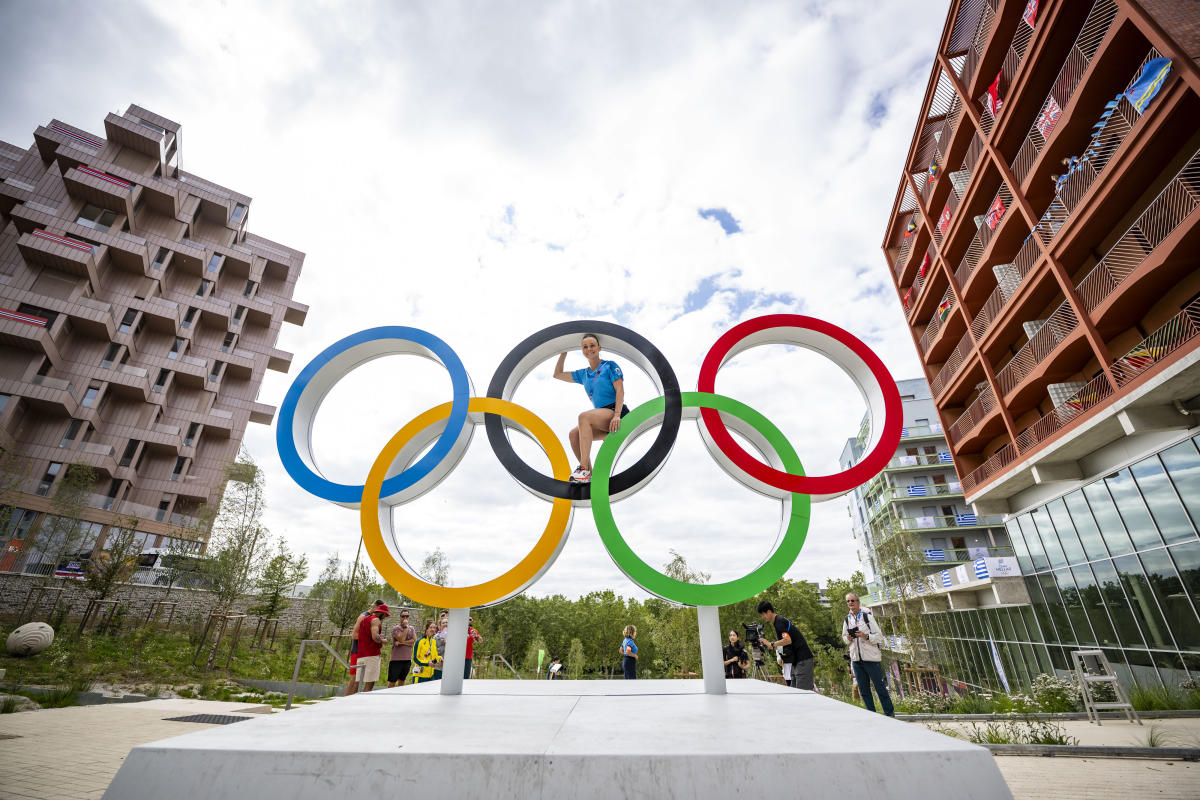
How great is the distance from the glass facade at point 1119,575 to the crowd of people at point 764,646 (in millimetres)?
10378

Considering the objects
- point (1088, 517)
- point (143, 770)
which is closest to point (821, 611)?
point (1088, 517)

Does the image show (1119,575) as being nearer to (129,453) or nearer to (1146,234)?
(1146,234)

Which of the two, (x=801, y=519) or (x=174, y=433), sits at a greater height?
(x=174, y=433)

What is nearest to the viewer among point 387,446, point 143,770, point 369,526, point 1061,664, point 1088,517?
point 143,770

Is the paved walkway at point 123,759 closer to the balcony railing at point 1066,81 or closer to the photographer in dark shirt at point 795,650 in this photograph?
the photographer in dark shirt at point 795,650

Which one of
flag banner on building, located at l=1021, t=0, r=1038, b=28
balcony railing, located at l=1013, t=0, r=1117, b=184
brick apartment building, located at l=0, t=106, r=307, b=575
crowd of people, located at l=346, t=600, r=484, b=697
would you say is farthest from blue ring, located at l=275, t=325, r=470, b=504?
brick apartment building, located at l=0, t=106, r=307, b=575

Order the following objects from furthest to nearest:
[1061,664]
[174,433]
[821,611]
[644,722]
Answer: [821,611]
[174,433]
[1061,664]
[644,722]

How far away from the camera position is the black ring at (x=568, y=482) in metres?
5.83

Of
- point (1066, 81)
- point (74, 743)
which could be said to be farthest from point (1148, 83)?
point (74, 743)

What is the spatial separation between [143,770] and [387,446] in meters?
3.47

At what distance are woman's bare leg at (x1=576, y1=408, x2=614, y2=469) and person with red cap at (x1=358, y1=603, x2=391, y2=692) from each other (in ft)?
17.9

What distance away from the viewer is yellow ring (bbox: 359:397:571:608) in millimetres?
5348

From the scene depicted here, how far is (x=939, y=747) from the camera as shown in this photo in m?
2.71

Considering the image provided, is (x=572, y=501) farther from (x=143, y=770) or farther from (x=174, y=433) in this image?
(x=174, y=433)
